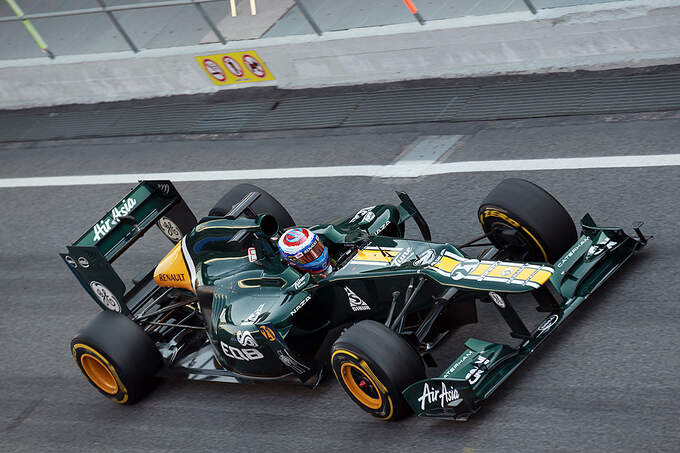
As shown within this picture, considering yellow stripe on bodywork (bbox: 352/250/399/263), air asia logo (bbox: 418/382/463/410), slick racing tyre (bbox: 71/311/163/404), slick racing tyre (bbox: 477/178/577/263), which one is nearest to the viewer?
air asia logo (bbox: 418/382/463/410)

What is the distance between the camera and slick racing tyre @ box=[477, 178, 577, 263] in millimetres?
7406

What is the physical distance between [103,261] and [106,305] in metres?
0.48

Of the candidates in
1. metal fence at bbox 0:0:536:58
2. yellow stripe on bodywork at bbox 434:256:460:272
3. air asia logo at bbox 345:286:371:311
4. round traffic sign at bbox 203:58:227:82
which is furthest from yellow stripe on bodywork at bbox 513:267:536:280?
round traffic sign at bbox 203:58:227:82

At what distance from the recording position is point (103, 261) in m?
8.12

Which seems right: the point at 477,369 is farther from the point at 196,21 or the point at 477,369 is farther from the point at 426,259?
the point at 196,21

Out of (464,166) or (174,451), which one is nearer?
(174,451)

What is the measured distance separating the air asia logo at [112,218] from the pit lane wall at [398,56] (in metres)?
4.72

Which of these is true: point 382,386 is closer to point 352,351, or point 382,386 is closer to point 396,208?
point 352,351

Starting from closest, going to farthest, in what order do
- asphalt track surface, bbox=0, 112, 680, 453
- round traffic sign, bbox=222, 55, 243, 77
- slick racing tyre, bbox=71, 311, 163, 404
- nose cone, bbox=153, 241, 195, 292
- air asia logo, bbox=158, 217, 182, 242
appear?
1. asphalt track surface, bbox=0, 112, 680, 453
2. slick racing tyre, bbox=71, 311, 163, 404
3. nose cone, bbox=153, 241, 195, 292
4. air asia logo, bbox=158, 217, 182, 242
5. round traffic sign, bbox=222, 55, 243, 77

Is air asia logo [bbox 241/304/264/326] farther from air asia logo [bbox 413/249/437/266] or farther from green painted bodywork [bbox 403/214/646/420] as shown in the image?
green painted bodywork [bbox 403/214/646/420]

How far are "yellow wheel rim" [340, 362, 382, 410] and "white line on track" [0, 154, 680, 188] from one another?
3.93m

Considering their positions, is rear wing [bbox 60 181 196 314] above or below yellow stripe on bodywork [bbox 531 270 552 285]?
above

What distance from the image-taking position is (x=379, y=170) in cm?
1060

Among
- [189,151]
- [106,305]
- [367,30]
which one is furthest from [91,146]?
[106,305]
